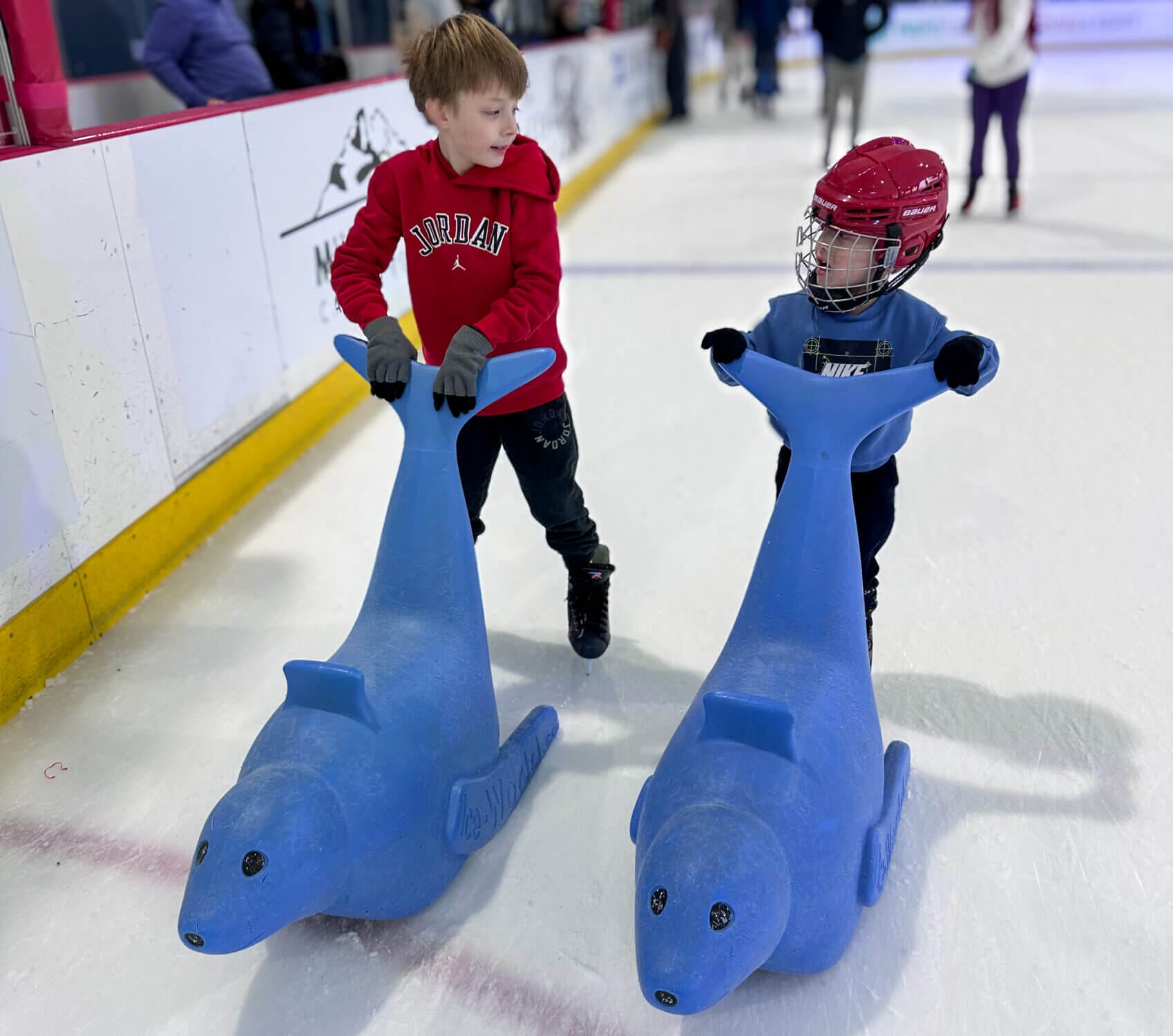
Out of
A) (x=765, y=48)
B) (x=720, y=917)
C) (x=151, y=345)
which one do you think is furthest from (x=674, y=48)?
Answer: (x=720, y=917)

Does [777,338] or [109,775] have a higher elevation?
[777,338]

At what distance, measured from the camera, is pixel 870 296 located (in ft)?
4.20

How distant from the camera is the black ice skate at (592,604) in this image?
6.08ft

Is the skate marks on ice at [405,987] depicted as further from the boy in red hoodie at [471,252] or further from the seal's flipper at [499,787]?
the boy in red hoodie at [471,252]

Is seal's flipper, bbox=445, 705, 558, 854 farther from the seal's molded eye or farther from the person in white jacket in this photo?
the person in white jacket

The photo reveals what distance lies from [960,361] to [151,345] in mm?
1761

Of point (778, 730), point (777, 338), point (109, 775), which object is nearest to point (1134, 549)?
point (777, 338)

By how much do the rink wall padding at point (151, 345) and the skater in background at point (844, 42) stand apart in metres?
3.93

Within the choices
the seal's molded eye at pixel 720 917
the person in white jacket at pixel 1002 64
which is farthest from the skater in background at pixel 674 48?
the seal's molded eye at pixel 720 917

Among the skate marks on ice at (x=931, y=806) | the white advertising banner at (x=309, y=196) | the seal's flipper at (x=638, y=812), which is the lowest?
the skate marks on ice at (x=931, y=806)

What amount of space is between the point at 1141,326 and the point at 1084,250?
1.16 m

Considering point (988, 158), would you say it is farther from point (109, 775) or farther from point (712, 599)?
point (109, 775)

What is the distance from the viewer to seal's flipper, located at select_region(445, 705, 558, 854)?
1338mm

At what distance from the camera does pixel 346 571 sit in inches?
88.5
